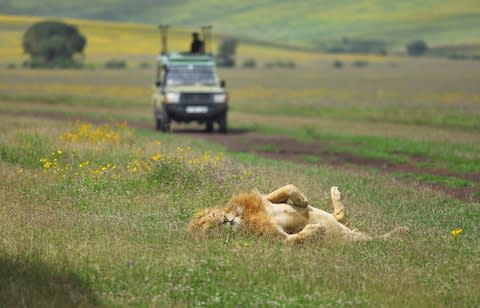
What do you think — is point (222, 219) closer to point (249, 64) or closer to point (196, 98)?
point (196, 98)

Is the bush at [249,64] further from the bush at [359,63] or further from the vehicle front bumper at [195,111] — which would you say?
the vehicle front bumper at [195,111]

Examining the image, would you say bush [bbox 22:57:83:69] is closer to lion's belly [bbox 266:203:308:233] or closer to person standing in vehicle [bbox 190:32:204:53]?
person standing in vehicle [bbox 190:32:204:53]

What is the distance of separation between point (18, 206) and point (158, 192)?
2171mm

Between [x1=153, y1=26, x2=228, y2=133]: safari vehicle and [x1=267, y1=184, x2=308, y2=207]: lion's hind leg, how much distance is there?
70.2 feet

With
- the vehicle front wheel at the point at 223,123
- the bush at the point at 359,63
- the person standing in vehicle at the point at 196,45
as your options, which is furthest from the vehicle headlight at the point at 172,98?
the bush at the point at 359,63

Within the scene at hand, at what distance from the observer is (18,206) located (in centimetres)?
1167

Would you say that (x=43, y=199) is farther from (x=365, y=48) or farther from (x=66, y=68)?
(x=365, y=48)

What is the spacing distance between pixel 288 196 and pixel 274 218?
0.86 ft

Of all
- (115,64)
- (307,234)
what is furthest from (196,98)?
(115,64)

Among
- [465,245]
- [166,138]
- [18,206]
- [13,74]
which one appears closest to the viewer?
[465,245]

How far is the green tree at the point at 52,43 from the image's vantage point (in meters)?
109

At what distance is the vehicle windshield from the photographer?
32.2 metres

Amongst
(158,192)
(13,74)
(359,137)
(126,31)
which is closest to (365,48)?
(126,31)

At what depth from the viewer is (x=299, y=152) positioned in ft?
79.1
